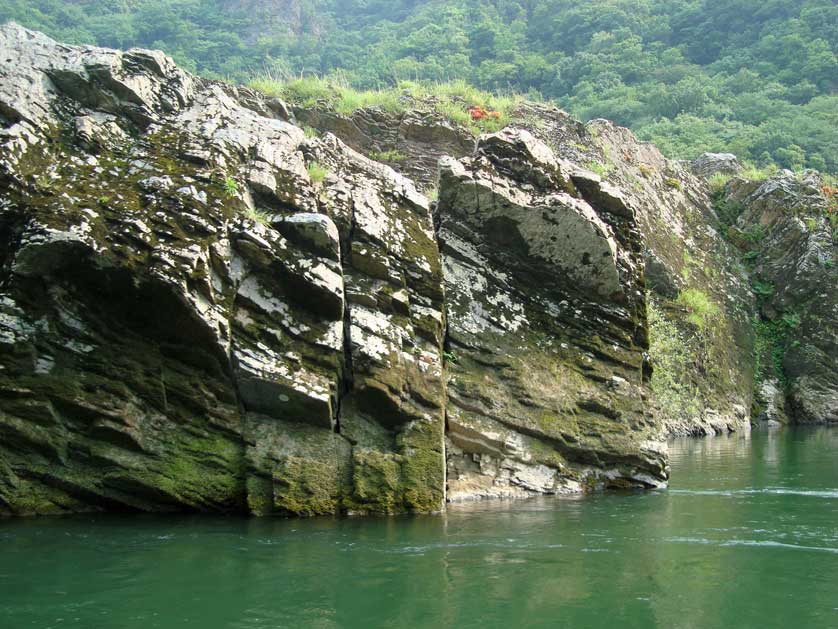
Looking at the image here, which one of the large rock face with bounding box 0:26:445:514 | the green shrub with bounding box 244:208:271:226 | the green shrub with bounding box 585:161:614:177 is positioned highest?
the green shrub with bounding box 585:161:614:177

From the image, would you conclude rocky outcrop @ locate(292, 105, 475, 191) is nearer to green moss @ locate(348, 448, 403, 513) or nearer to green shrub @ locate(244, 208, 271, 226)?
green shrub @ locate(244, 208, 271, 226)

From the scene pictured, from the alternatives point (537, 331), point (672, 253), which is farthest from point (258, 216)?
point (672, 253)

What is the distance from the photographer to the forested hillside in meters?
43.2

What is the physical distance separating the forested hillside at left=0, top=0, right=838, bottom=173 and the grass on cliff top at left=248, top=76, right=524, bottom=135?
1549cm

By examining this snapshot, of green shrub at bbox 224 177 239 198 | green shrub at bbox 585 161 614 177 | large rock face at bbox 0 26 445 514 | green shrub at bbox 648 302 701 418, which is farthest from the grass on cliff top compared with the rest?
green shrub at bbox 224 177 239 198

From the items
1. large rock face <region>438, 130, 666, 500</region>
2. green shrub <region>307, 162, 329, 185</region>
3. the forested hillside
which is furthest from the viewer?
the forested hillside

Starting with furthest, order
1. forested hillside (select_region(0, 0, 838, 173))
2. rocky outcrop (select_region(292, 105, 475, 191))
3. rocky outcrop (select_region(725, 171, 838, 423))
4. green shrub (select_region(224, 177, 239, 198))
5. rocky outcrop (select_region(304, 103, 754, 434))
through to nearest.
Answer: forested hillside (select_region(0, 0, 838, 173)) → rocky outcrop (select_region(725, 171, 838, 423)) → rocky outcrop (select_region(292, 105, 475, 191)) → rocky outcrop (select_region(304, 103, 754, 434)) → green shrub (select_region(224, 177, 239, 198))

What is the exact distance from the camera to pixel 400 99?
1032 inches

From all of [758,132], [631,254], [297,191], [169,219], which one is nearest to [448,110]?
[631,254]

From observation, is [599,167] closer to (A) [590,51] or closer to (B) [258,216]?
(B) [258,216]

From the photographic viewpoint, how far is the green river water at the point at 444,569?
5.21 meters

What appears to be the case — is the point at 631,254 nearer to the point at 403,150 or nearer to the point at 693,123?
the point at 403,150

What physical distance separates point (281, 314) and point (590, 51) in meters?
49.0

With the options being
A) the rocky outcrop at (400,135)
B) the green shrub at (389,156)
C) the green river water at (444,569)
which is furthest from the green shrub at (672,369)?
the green river water at (444,569)
